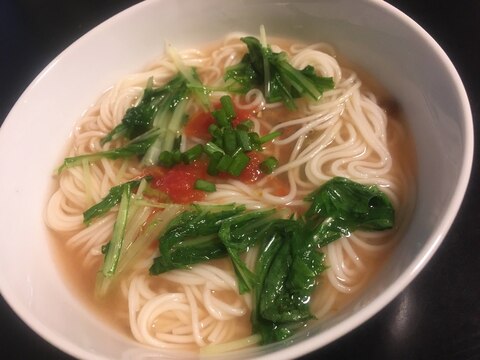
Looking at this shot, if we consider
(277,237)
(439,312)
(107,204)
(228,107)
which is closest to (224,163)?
(228,107)

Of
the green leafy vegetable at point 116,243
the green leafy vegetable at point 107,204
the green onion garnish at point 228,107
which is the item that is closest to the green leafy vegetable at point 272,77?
the green onion garnish at point 228,107

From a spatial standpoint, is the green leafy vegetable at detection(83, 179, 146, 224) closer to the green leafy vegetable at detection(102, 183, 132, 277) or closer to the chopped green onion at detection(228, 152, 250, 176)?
the green leafy vegetable at detection(102, 183, 132, 277)

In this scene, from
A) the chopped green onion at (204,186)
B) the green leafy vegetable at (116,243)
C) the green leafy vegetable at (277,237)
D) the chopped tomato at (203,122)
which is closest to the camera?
the green leafy vegetable at (277,237)

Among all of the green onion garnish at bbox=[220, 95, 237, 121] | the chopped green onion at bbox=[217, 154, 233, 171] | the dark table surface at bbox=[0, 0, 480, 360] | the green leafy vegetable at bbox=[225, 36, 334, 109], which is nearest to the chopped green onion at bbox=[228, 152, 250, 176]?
the chopped green onion at bbox=[217, 154, 233, 171]

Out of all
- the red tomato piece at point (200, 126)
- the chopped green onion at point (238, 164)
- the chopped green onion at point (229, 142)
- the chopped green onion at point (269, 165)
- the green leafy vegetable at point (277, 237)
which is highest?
the red tomato piece at point (200, 126)

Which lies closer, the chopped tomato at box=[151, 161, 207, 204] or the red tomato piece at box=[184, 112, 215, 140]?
the chopped tomato at box=[151, 161, 207, 204]

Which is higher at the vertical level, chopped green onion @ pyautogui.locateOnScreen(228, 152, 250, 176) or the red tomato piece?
the red tomato piece

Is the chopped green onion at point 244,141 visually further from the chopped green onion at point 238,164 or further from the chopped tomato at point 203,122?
the chopped tomato at point 203,122
